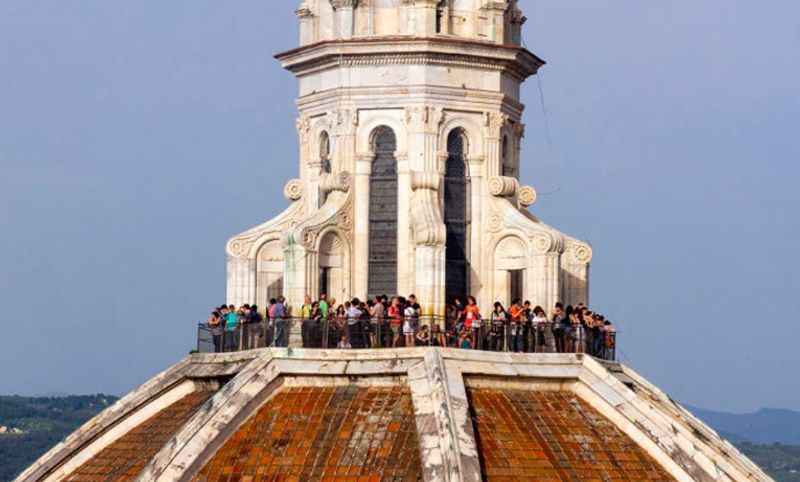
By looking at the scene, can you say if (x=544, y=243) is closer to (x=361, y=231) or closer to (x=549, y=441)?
(x=361, y=231)

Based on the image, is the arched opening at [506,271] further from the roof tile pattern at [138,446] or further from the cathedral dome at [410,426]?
the roof tile pattern at [138,446]

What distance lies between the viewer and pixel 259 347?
68.9 m

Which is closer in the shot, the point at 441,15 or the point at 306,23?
the point at 441,15

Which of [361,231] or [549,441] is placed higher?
[361,231]

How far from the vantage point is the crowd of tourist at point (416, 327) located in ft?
222

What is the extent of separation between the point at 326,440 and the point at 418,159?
8219mm

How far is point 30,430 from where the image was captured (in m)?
179

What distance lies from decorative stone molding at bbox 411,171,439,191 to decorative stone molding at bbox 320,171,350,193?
1572mm

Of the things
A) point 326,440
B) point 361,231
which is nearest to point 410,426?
point 326,440

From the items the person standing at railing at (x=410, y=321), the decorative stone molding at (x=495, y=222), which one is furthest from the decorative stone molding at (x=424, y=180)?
the person standing at railing at (x=410, y=321)

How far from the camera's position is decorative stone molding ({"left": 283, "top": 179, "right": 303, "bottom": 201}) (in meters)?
73.2

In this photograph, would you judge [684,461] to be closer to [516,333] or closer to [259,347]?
[516,333]

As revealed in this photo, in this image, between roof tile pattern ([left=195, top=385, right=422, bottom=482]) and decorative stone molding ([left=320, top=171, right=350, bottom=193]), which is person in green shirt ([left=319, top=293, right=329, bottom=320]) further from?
decorative stone molding ([left=320, top=171, right=350, bottom=193])

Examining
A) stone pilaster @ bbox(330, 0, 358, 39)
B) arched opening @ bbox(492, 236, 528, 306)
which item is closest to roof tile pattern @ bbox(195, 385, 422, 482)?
arched opening @ bbox(492, 236, 528, 306)
